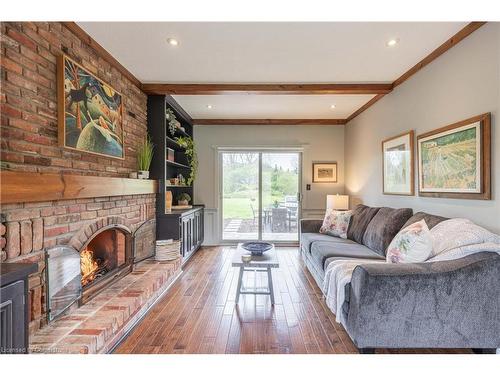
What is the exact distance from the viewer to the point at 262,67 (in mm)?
3021

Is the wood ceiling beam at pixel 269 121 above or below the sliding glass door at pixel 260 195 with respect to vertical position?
above

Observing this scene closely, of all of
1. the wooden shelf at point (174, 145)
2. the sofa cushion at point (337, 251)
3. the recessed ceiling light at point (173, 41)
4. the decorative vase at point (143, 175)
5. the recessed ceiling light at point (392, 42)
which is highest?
the recessed ceiling light at point (173, 41)

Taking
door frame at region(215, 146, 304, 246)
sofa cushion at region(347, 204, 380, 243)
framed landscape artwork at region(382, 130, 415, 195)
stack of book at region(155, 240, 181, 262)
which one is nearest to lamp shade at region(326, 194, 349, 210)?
sofa cushion at region(347, 204, 380, 243)

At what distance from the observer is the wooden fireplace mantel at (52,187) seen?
1545mm

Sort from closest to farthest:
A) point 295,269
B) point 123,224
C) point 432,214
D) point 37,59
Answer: point 37,59, point 432,214, point 123,224, point 295,269

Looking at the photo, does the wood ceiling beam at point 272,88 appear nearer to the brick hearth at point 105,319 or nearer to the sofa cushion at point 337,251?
the sofa cushion at point 337,251

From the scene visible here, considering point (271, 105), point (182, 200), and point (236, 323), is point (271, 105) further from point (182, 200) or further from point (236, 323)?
point (236, 323)

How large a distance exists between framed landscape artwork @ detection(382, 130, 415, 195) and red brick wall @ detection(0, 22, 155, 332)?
3.39 metres

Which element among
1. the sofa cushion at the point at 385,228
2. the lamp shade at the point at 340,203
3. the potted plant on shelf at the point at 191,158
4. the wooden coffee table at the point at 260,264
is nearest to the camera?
the wooden coffee table at the point at 260,264

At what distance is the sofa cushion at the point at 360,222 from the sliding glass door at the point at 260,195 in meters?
1.71

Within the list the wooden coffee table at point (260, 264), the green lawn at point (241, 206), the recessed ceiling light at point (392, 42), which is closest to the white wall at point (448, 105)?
the recessed ceiling light at point (392, 42)
